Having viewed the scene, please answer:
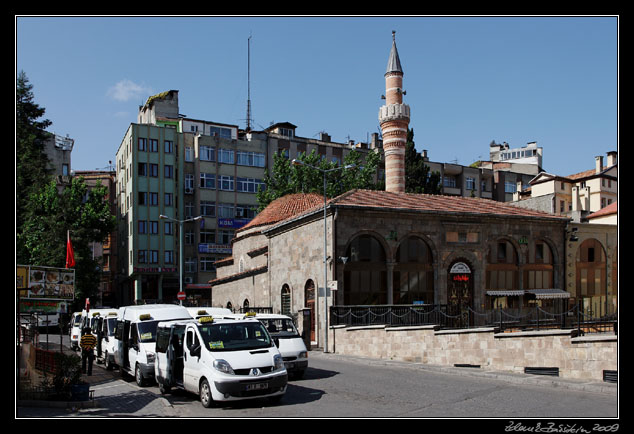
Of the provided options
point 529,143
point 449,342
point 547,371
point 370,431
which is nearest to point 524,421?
point 370,431

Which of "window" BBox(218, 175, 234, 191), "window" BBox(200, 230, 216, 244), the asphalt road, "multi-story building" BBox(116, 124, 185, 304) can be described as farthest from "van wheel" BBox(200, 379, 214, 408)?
"window" BBox(218, 175, 234, 191)

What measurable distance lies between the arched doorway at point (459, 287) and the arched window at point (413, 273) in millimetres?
1170

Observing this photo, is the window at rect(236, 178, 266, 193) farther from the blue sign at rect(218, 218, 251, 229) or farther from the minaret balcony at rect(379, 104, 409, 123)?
the minaret balcony at rect(379, 104, 409, 123)

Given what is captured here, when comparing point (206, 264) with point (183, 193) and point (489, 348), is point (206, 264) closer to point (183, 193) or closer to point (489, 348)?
point (183, 193)

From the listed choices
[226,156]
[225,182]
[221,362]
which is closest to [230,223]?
[225,182]

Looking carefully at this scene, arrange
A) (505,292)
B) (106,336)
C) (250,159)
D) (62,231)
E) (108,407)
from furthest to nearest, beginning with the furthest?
(250,159), (62,231), (505,292), (106,336), (108,407)

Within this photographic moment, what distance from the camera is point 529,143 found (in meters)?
107

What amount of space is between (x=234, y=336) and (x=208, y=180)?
179ft

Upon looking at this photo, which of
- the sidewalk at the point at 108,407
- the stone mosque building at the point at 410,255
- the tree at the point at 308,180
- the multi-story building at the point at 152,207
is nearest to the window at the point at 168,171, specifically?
the multi-story building at the point at 152,207

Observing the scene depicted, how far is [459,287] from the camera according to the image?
36250 millimetres

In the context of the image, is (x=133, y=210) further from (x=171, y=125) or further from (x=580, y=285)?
(x=580, y=285)

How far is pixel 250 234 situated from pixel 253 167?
72.1ft

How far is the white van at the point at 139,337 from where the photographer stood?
1817cm

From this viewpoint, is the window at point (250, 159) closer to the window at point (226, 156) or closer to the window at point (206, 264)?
the window at point (226, 156)
